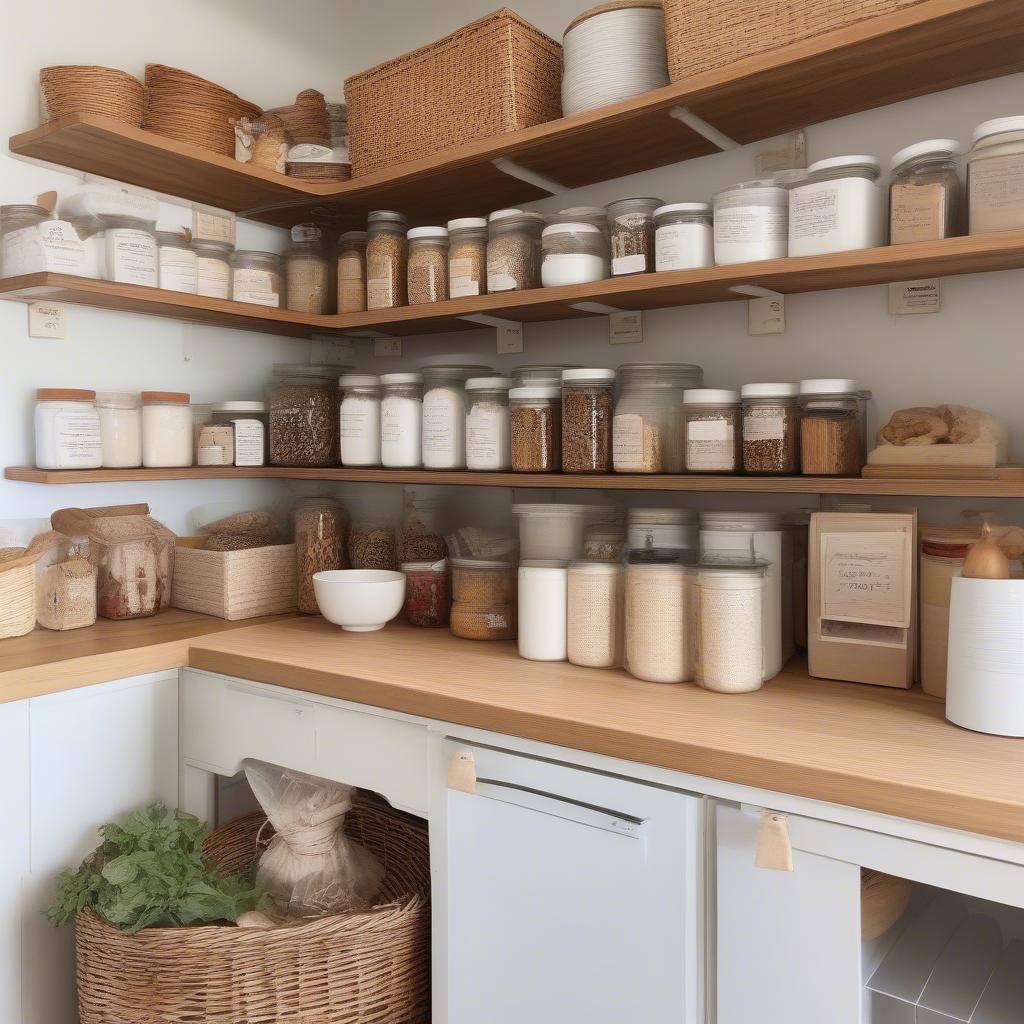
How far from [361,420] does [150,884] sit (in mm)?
1053

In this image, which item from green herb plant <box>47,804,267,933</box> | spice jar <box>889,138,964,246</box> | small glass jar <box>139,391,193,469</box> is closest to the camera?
spice jar <box>889,138,964,246</box>

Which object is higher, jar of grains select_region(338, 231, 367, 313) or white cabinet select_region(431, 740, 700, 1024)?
jar of grains select_region(338, 231, 367, 313)

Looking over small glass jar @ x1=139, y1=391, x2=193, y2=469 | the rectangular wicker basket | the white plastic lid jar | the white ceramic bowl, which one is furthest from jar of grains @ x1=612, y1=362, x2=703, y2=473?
small glass jar @ x1=139, y1=391, x2=193, y2=469

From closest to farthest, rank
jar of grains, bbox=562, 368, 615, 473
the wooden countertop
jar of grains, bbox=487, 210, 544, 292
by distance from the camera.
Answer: the wooden countertop → jar of grains, bbox=562, 368, 615, 473 → jar of grains, bbox=487, 210, 544, 292

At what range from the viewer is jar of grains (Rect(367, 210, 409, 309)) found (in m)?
2.03

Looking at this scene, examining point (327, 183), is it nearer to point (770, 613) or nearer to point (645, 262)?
point (645, 262)

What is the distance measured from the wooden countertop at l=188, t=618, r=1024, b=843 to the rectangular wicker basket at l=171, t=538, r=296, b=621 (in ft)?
0.73

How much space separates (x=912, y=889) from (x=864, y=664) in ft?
1.47

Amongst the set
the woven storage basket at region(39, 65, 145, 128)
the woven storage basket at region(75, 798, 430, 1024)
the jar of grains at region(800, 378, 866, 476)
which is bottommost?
the woven storage basket at region(75, 798, 430, 1024)

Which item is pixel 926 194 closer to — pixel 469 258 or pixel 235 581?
pixel 469 258

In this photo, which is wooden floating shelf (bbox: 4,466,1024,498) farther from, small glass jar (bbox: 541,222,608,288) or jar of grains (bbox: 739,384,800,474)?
small glass jar (bbox: 541,222,608,288)

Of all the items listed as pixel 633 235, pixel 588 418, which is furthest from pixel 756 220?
pixel 588 418

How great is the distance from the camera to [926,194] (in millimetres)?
1360

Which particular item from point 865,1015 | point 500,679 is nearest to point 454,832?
point 500,679
